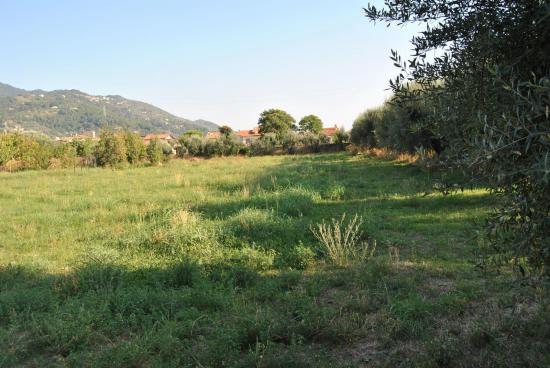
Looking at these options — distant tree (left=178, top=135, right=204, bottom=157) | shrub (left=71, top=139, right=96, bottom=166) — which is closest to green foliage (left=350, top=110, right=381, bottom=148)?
distant tree (left=178, top=135, right=204, bottom=157)

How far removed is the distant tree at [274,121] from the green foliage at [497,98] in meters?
92.3

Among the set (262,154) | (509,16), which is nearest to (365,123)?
(262,154)

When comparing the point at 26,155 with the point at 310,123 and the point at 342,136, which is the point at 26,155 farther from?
the point at 310,123

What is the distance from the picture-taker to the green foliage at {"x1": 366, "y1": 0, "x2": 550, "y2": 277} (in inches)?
76.0

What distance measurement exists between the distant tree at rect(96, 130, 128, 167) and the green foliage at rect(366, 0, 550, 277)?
34.3 metres

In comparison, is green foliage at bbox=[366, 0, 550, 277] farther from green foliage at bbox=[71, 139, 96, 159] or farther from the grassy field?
green foliage at bbox=[71, 139, 96, 159]

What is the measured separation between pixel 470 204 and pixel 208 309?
354 inches

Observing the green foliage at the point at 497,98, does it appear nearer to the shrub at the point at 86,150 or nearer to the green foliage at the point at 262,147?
the shrub at the point at 86,150

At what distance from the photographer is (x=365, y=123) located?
125 feet

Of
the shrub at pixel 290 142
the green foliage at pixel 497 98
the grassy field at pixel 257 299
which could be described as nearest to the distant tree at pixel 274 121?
the shrub at pixel 290 142

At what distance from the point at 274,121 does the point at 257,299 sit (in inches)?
3662

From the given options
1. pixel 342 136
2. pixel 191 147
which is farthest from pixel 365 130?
pixel 191 147

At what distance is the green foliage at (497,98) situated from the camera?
193cm

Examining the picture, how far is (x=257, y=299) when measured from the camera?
5543mm
